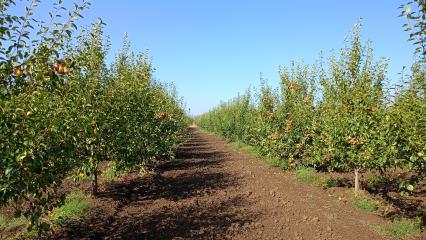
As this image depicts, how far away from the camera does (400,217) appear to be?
9258 millimetres

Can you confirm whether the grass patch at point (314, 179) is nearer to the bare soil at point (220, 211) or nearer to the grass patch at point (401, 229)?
the bare soil at point (220, 211)

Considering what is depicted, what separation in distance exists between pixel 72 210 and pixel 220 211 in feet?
11.3

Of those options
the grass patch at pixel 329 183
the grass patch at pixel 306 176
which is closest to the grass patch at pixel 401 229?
the grass patch at pixel 329 183

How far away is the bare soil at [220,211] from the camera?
790 centimetres

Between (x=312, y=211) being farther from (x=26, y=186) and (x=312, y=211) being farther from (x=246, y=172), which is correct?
(x=26, y=186)

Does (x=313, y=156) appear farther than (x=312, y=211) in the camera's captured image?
Yes

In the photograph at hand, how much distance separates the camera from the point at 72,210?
8.70 meters

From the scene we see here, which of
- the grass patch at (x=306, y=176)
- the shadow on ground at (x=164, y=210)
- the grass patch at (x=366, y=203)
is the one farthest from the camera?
the grass patch at (x=306, y=176)

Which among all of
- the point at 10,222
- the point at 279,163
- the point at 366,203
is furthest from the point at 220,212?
the point at 279,163

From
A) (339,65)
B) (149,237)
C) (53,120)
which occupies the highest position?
(339,65)

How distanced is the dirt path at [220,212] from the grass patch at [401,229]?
300 millimetres

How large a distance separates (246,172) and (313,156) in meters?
2.83

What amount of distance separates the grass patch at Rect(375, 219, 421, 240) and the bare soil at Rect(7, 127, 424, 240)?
0.26 metres

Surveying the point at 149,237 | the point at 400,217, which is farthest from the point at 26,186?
the point at 400,217
